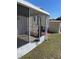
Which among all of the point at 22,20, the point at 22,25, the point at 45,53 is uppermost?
the point at 22,20

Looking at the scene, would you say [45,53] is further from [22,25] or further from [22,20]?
[22,20]

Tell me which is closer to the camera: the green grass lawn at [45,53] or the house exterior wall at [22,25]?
the green grass lawn at [45,53]

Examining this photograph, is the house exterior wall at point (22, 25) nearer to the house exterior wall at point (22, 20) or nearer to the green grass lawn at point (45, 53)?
the house exterior wall at point (22, 20)

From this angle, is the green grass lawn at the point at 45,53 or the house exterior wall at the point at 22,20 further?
the house exterior wall at the point at 22,20

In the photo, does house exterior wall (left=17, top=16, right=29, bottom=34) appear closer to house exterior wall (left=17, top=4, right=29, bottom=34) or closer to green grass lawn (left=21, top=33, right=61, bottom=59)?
house exterior wall (left=17, top=4, right=29, bottom=34)

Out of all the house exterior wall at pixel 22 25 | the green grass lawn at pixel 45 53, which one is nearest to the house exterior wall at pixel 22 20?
the house exterior wall at pixel 22 25

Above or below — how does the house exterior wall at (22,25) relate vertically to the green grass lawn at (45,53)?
above

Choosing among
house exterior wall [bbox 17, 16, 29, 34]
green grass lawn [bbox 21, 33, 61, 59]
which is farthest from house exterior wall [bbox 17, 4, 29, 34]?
green grass lawn [bbox 21, 33, 61, 59]

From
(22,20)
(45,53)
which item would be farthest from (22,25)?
(45,53)

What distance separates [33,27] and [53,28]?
838 centimetres

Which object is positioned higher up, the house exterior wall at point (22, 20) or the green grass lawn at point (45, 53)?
the house exterior wall at point (22, 20)

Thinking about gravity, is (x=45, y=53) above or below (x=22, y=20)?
below
